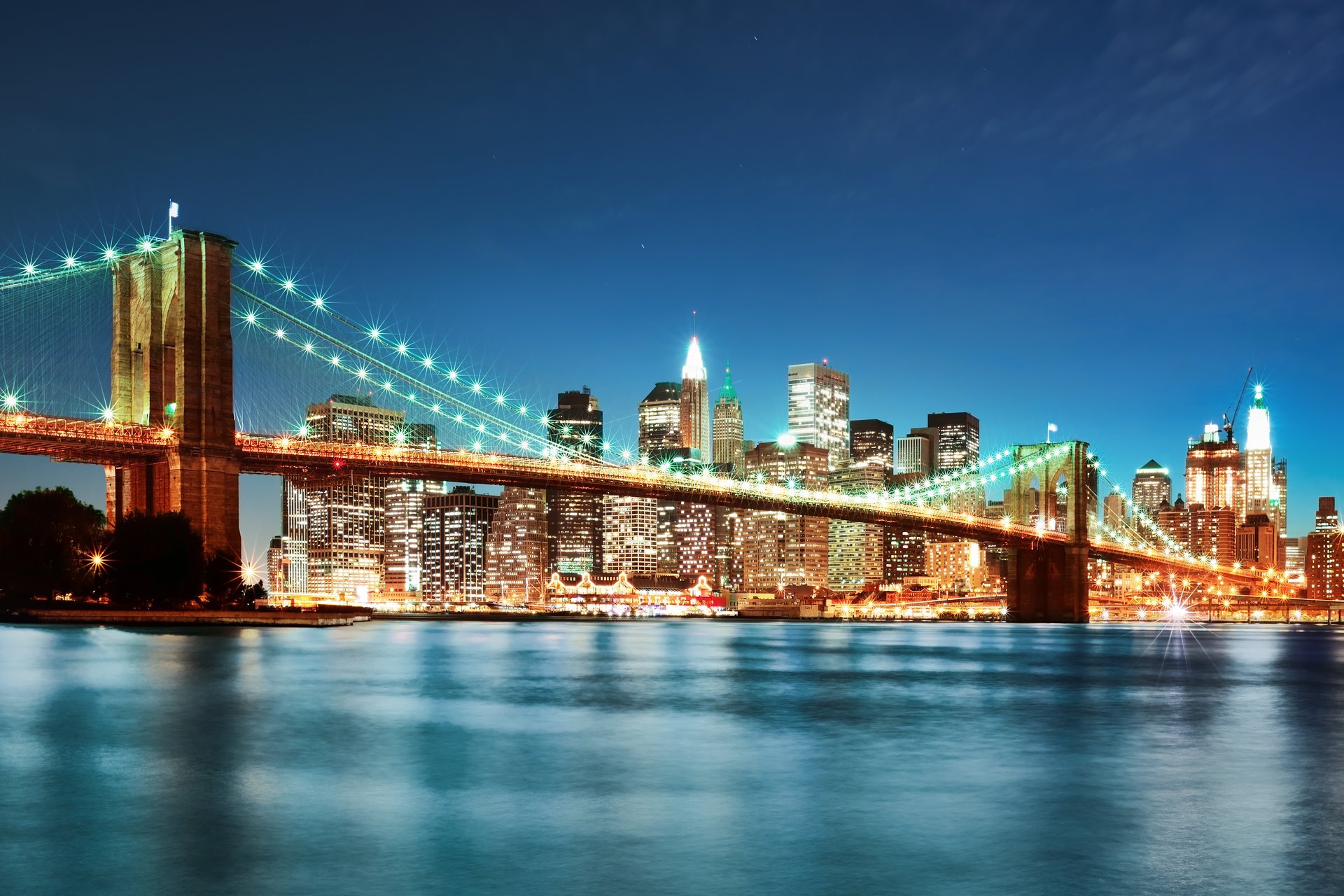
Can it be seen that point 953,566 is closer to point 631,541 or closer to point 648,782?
point 631,541

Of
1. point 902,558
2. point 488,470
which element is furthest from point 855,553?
point 488,470

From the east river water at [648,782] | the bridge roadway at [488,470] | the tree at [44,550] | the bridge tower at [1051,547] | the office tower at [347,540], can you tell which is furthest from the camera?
the office tower at [347,540]

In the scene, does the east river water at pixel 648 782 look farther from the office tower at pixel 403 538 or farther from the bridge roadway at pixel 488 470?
the office tower at pixel 403 538

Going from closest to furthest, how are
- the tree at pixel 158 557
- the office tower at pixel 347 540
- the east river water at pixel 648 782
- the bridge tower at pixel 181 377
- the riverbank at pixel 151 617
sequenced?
the east river water at pixel 648 782, the tree at pixel 158 557, the riverbank at pixel 151 617, the bridge tower at pixel 181 377, the office tower at pixel 347 540

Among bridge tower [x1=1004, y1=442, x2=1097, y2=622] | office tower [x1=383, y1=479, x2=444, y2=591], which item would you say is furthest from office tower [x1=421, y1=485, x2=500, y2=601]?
bridge tower [x1=1004, y1=442, x2=1097, y2=622]

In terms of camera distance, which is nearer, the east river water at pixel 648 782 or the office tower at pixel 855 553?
the east river water at pixel 648 782

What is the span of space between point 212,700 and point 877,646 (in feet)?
123

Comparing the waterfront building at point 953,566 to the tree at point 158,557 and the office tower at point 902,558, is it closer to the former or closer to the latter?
the office tower at point 902,558

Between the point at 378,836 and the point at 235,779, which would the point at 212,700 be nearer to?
the point at 235,779

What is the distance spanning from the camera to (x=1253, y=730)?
21.7 meters

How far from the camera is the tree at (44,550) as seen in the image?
51.9 meters

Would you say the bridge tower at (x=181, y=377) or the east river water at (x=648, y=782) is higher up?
the bridge tower at (x=181, y=377)

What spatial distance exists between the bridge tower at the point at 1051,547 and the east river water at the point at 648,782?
51416 mm

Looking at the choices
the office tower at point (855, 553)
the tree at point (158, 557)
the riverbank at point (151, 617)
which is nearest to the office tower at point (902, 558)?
the office tower at point (855, 553)
